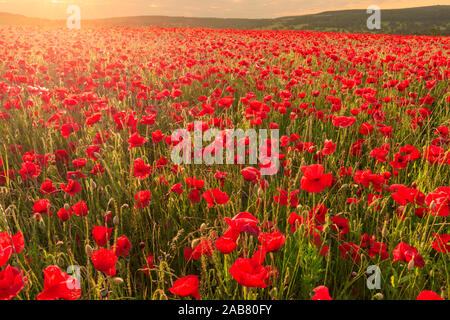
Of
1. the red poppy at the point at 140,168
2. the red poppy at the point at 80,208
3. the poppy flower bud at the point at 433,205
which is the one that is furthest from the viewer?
the red poppy at the point at 140,168

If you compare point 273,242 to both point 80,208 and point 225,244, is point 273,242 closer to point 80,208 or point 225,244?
point 225,244

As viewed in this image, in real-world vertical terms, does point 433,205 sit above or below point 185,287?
above

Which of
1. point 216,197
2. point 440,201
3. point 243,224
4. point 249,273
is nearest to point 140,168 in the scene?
point 216,197

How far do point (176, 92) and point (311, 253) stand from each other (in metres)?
2.35

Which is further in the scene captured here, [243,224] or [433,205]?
[433,205]

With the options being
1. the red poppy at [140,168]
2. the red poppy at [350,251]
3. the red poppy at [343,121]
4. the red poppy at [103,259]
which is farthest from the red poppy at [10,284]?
the red poppy at [343,121]

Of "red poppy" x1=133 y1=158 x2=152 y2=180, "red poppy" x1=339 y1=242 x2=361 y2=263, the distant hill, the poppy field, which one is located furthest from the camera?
the distant hill

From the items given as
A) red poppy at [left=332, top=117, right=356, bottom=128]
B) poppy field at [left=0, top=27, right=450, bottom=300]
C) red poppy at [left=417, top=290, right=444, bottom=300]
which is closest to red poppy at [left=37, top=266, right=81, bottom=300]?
poppy field at [left=0, top=27, right=450, bottom=300]

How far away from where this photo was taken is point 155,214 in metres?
1.88

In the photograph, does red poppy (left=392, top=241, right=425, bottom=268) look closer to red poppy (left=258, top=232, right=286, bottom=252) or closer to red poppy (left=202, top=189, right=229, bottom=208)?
red poppy (left=258, top=232, right=286, bottom=252)

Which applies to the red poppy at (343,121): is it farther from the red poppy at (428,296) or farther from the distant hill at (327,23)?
the distant hill at (327,23)
